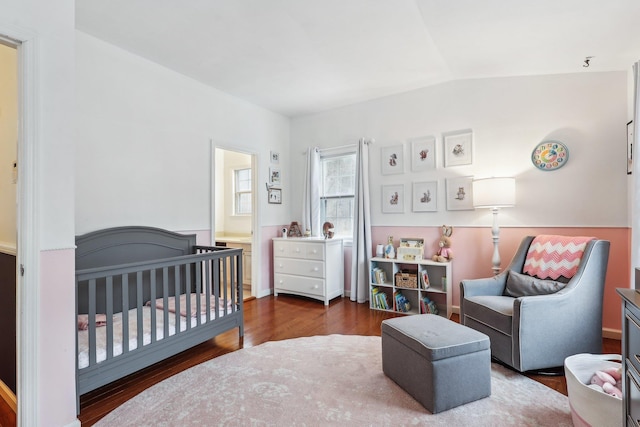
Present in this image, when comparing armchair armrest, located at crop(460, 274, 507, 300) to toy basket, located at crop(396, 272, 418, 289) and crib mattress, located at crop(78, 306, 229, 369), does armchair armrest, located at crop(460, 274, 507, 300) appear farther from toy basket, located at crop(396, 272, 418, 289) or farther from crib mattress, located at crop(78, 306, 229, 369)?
crib mattress, located at crop(78, 306, 229, 369)

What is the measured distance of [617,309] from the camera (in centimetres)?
271

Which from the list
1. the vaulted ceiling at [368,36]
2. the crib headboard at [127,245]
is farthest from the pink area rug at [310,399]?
the vaulted ceiling at [368,36]

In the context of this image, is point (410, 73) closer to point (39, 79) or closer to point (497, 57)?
point (497, 57)

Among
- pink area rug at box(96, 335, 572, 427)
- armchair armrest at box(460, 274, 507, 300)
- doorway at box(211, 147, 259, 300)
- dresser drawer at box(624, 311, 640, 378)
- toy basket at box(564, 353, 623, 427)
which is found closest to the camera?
dresser drawer at box(624, 311, 640, 378)

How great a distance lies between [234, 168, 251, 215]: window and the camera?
5.12 m

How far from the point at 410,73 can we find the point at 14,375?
3833 millimetres

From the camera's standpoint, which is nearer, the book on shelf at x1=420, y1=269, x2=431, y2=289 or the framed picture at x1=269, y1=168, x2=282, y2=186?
the book on shelf at x1=420, y1=269, x2=431, y2=289

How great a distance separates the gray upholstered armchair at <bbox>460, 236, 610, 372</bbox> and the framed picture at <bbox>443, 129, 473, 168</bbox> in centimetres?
125

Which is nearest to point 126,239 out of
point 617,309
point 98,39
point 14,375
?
point 14,375

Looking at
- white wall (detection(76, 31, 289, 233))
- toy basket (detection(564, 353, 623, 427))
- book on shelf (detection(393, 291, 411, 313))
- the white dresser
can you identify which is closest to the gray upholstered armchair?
toy basket (detection(564, 353, 623, 427))

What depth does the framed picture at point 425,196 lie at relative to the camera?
356 cm

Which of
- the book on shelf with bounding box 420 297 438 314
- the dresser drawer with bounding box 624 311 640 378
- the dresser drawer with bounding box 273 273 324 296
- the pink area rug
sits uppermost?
the dresser drawer with bounding box 624 311 640 378

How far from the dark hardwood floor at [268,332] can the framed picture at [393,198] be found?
47.8 inches

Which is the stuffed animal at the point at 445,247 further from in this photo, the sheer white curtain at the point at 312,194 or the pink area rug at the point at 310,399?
the sheer white curtain at the point at 312,194
